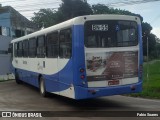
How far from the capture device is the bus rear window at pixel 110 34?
12617mm

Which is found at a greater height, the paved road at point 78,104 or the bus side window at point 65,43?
the bus side window at point 65,43

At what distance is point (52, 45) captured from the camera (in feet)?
50.0

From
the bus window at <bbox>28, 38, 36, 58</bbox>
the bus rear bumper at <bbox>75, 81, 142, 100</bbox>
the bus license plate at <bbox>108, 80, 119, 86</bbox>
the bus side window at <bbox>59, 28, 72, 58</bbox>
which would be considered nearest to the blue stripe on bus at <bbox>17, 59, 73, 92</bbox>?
the bus side window at <bbox>59, 28, 72, 58</bbox>

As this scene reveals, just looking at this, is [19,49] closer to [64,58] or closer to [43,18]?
[64,58]

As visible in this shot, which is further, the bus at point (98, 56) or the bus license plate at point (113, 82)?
the bus license plate at point (113, 82)

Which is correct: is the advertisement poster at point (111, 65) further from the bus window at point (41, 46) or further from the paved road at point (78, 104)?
the bus window at point (41, 46)

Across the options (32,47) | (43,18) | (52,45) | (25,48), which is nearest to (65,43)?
(52,45)

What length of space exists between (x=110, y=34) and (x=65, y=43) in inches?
67.2

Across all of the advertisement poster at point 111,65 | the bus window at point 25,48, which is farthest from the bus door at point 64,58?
the bus window at point 25,48

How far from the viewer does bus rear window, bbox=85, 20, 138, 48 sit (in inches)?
497

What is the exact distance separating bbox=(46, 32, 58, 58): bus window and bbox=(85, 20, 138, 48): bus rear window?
2353 millimetres

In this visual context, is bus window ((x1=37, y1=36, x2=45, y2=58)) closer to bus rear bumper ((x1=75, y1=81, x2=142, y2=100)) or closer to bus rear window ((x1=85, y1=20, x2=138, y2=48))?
bus rear window ((x1=85, y1=20, x2=138, y2=48))

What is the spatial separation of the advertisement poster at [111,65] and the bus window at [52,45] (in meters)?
2.52

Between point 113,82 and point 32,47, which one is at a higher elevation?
point 32,47
